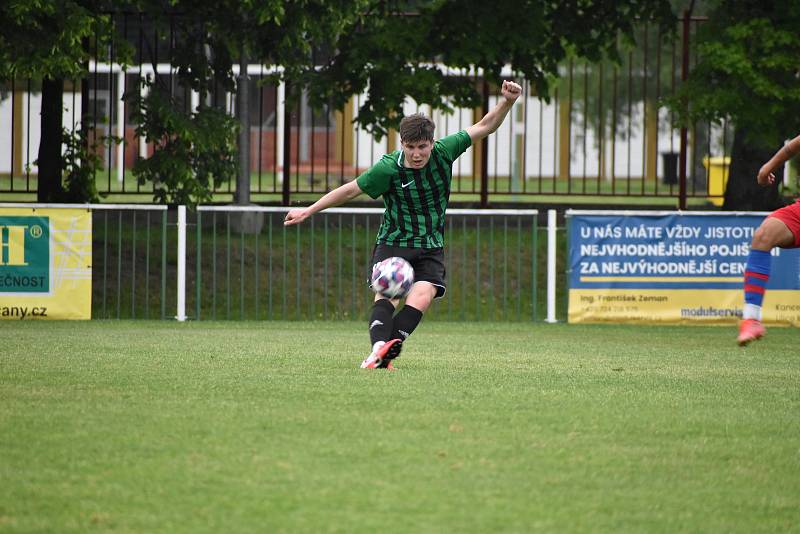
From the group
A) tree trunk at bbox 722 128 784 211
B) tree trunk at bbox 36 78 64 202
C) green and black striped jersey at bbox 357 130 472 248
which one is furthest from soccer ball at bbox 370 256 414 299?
tree trunk at bbox 722 128 784 211

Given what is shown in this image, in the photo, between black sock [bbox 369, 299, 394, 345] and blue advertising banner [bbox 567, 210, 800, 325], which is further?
blue advertising banner [bbox 567, 210, 800, 325]

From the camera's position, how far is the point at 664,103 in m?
16.3

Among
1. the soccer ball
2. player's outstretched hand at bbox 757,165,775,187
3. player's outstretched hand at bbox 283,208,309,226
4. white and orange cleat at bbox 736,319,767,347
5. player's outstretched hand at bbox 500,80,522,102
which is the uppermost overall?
player's outstretched hand at bbox 500,80,522,102

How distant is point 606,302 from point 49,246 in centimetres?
617

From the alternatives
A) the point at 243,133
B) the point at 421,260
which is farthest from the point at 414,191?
the point at 243,133

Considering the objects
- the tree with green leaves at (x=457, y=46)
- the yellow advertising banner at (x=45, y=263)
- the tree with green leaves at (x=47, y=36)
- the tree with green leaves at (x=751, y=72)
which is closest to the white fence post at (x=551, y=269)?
the tree with green leaves at (x=751, y=72)

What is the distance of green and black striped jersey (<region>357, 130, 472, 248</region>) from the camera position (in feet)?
26.7

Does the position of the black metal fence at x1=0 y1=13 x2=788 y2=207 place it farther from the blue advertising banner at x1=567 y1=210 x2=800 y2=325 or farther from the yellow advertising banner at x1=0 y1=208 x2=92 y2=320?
the yellow advertising banner at x1=0 y1=208 x2=92 y2=320

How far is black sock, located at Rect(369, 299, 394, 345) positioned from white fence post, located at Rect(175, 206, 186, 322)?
23.1ft

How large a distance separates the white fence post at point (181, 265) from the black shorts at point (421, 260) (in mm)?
6795

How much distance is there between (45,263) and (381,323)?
714 centimetres

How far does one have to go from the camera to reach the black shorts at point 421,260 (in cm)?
826

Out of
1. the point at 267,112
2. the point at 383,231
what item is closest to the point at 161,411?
the point at 383,231

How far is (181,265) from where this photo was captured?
14789 millimetres
